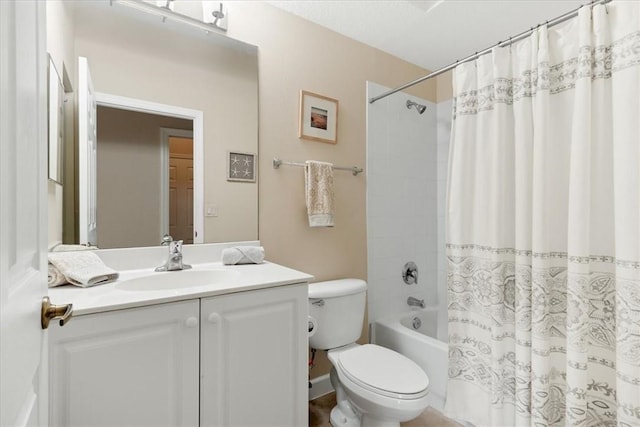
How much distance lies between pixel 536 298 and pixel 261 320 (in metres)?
1.05

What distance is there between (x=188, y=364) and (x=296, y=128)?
1.36 meters

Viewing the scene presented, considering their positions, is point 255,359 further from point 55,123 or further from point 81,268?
point 55,123

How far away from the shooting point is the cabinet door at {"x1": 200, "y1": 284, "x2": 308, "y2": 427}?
1.07m

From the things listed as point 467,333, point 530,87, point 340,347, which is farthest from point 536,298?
point 340,347

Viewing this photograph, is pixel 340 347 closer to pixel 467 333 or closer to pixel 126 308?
pixel 467 333

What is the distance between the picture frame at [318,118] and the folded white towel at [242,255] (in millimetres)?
755

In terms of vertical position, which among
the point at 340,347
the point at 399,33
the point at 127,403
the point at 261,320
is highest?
the point at 399,33

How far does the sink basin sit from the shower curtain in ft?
3.63

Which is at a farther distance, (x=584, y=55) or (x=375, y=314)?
(x=375, y=314)

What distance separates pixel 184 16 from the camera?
1.50 m

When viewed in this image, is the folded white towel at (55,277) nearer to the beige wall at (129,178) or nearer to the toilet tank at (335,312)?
the beige wall at (129,178)

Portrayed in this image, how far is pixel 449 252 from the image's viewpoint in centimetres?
151

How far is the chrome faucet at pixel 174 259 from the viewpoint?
55.6 inches

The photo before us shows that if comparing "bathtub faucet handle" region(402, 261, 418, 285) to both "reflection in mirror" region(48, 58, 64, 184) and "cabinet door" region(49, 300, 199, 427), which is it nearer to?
"cabinet door" region(49, 300, 199, 427)
